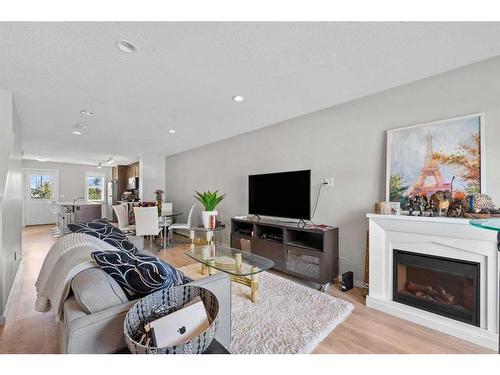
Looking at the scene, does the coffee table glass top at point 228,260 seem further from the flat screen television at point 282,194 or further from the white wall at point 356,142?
the white wall at point 356,142

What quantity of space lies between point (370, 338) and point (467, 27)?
7.67 ft

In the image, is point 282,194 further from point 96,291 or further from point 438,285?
point 96,291

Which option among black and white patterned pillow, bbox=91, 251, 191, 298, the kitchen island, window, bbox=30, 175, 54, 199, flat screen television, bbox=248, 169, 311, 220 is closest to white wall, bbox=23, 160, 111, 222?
window, bbox=30, 175, 54, 199

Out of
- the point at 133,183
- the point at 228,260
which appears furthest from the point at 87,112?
the point at 133,183

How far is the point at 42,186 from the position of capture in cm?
807

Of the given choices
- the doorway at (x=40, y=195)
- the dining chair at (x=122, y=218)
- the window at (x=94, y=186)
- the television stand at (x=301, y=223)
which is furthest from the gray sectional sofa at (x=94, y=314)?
the window at (x=94, y=186)

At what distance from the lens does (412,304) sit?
2.09 m

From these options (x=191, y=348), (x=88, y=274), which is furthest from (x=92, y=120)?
(x=191, y=348)

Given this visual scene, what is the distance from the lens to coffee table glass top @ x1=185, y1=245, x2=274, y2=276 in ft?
7.15

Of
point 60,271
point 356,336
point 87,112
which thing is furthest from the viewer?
point 87,112

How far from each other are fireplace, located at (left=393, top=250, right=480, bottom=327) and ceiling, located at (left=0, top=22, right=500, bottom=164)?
67.7 inches

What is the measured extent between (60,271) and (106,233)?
98 centimetres

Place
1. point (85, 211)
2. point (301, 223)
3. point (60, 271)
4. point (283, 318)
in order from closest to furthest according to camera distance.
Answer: point (60, 271), point (283, 318), point (301, 223), point (85, 211)
